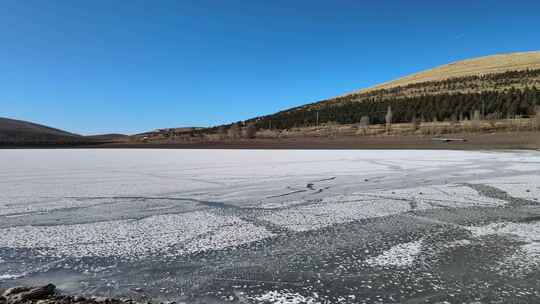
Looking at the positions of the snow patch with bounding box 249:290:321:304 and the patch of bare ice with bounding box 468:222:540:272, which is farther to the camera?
the patch of bare ice with bounding box 468:222:540:272

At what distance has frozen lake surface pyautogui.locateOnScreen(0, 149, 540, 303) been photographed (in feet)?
8.93

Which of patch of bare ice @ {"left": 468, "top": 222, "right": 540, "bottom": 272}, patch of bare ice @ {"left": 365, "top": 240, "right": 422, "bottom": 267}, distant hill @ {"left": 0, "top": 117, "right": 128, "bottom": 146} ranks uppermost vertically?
distant hill @ {"left": 0, "top": 117, "right": 128, "bottom": 146}

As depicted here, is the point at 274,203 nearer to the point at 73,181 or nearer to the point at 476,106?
the point at 73,181

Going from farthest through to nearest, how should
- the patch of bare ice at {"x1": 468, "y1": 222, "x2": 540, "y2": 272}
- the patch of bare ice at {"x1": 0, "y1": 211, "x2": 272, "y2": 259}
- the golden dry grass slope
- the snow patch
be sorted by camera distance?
the golden dry grass slope
the patch of bare ice at {"x1": 0, "y1": 211, "x2": 272, "y2": 259}
the patch of bare ice at {"x1": 468, "y1": 222, "x2": 540, "y2": 272}
the snow patch

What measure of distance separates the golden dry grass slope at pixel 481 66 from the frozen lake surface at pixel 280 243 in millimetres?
89534

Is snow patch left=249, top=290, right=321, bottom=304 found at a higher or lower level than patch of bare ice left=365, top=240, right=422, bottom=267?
higher

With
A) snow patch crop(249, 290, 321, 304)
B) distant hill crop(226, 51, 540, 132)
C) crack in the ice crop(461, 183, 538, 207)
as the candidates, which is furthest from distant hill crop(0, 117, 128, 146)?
snow patch crop(249, 290, 321, 304)

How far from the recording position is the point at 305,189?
286 inches

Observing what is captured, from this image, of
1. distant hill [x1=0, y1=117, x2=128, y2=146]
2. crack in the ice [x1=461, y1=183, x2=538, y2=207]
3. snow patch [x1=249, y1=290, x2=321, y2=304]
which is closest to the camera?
snow patch [x1=249, y1=290, x2=321, y2=304]

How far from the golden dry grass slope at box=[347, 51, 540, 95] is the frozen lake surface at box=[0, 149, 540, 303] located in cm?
8953

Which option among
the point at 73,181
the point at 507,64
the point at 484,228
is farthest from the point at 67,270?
the point at 507,64

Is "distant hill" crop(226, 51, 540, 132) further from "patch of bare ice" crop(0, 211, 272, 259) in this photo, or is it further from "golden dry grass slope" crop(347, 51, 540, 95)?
"patch of bare ice" crop(0, 211, 272, 259)

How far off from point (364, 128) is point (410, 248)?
156 feet

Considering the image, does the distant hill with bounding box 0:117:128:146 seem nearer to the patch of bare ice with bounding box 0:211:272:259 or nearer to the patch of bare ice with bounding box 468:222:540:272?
the patch of bare ice with bounding box 0:211:272:259
